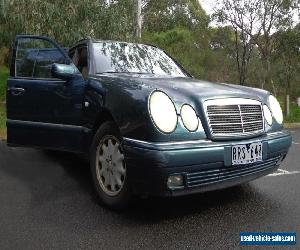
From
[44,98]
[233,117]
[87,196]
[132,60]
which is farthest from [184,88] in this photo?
[44,98]

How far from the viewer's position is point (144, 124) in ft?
10.6

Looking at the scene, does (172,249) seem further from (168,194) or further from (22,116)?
(22,116)

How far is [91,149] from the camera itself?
3902mm

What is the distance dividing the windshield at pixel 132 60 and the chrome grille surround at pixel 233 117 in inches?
48.4

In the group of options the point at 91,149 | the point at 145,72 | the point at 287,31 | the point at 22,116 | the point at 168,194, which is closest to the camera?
the point at 168,194

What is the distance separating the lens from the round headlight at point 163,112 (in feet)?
10.5

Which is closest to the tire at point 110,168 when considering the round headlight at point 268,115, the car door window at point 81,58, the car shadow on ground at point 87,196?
the car shadow on ground at point 87,196

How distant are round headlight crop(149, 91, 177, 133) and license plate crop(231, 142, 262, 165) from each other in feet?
1.81

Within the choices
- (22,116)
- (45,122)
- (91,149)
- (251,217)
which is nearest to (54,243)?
(91,149)

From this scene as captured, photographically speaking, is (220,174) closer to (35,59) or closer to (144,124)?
(144,124)

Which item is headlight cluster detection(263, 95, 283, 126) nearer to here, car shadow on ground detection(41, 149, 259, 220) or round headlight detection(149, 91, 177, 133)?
car shadow on ground detection(41, 149, 259, 220)

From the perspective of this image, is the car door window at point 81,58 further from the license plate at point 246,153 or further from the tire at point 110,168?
the license plate at point 246,153

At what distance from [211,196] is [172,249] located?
123 centimetres

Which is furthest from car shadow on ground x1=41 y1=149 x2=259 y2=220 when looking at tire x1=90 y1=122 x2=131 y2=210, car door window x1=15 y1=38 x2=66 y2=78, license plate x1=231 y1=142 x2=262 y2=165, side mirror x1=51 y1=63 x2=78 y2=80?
car door window x1=15 y1=38 x2=66 y2=78
